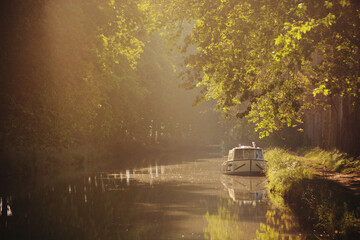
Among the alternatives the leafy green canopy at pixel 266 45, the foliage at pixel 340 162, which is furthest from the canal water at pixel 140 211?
the foliage at pixel 340 162

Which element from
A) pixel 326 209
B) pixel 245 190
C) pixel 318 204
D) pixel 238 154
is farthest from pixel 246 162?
pixel 326 209

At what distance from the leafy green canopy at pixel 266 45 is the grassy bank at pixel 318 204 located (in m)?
2.87

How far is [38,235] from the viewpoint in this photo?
12.9 meters

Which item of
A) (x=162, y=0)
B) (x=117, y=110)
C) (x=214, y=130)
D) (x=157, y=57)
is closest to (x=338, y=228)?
(x=162, y=0)

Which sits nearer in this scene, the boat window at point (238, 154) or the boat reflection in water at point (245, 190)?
the boat reflection in water at point (245, 190)

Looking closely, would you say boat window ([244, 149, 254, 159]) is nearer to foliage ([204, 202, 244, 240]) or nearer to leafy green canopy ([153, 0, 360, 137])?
leafy green canopy ([153, 0, 360, 137])

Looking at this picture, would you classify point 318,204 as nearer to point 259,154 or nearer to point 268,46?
point 268,46

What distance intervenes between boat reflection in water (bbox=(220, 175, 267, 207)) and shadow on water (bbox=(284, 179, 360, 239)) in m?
1.66

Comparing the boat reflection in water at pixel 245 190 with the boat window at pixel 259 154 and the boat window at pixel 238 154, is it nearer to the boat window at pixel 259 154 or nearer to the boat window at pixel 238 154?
the boat window at pixel 259 154

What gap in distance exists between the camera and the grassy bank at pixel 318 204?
11.5 meters

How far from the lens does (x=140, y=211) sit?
671 inches

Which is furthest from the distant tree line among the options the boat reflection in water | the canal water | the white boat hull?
the white boat hull

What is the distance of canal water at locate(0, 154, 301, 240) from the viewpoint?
13084 mm

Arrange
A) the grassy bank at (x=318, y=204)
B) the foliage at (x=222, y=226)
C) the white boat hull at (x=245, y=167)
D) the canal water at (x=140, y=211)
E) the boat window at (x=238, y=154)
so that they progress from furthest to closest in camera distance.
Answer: the boat window at (x=238, y=154) → the white boat hull at (x=245, y=167) → the canal water at (x=140, y=211) → the foliage at (x=222, y=226) → the grassy bank at (x=318, y=204)
